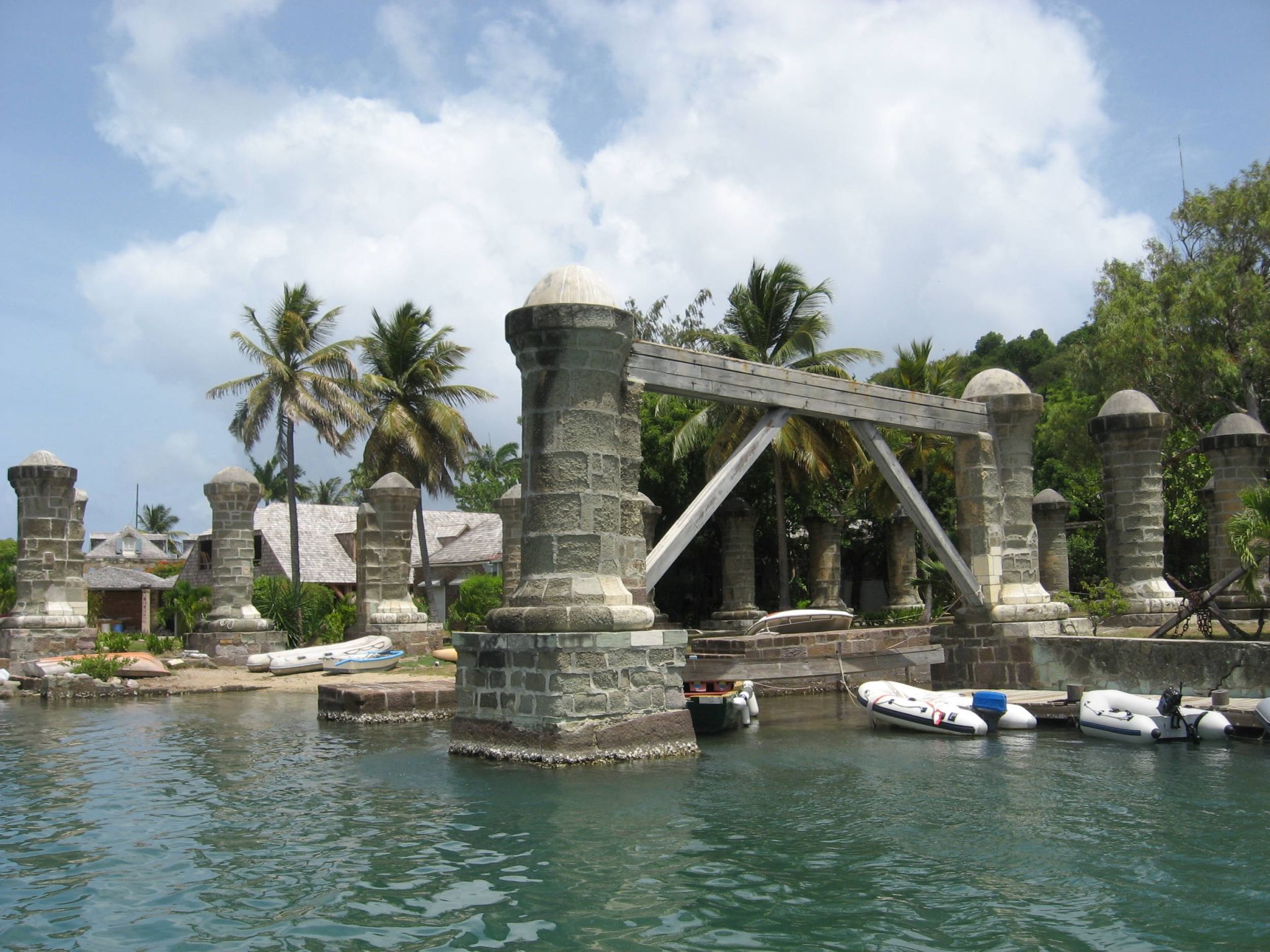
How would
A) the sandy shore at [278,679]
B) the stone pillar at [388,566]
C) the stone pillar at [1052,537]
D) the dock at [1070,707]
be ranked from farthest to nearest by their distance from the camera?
the stone pillar at [1052,537] < the stone pillar at [388,566] < the sandy shore at [278,679] < the dock at [1070,707]

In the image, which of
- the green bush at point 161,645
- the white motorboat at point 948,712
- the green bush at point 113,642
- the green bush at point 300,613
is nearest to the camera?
the white motorboat at point 948,712

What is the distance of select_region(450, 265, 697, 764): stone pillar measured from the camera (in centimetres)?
1041

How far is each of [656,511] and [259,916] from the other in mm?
18279

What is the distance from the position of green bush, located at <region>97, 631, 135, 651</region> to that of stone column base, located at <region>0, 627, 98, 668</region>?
0.28 metres

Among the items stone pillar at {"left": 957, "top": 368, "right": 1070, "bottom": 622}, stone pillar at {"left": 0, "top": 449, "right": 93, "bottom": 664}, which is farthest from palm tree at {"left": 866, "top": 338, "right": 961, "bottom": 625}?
stone pillar at {"left": 0, "top": 449, "right": 93, "bottom": 664}

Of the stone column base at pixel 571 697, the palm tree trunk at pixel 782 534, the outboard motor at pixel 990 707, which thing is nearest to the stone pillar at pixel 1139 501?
the outboard motor at pixel 990 707

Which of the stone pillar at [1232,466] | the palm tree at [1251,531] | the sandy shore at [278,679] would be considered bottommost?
the sandy shore at [278,679]

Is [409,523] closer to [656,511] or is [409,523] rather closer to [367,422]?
[656,511]

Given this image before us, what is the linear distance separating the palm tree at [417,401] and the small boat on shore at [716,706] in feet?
59.9

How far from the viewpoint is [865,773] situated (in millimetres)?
10625

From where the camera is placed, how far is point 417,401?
106 feet

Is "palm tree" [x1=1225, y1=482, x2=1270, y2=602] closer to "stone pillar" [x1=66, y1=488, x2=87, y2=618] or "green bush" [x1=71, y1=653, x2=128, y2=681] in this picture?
"green bush" [x1=71, y1=653, x2=128, y2=681]

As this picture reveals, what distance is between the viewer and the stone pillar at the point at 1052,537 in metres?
26.1

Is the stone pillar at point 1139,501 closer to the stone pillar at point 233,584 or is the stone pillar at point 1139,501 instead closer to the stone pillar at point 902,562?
the stone pillar at point 902,562
